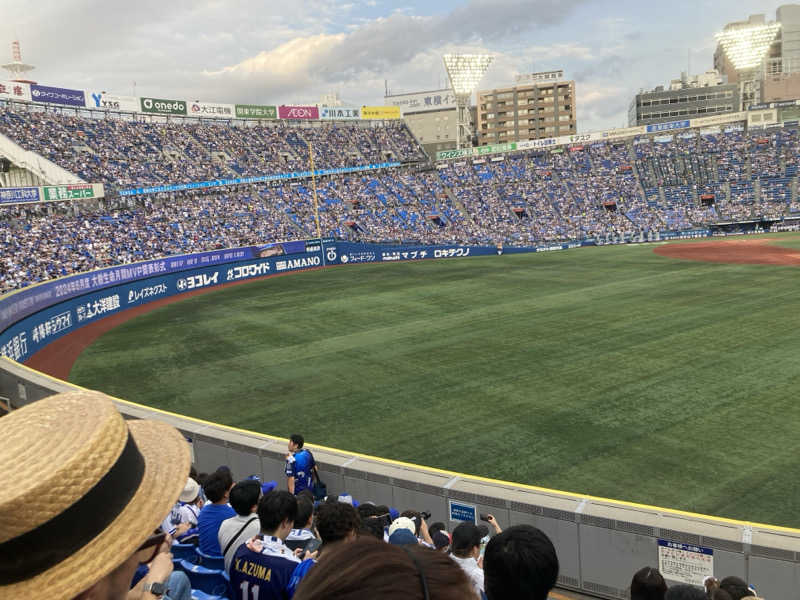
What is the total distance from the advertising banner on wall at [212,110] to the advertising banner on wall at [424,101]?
3996cm

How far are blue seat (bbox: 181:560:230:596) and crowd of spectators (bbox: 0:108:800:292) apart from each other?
144ft

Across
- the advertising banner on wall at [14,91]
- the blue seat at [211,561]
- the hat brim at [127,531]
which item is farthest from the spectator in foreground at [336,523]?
the advertising banner on wall at [14,91]

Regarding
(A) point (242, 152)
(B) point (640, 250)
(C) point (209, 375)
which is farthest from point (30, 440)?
(A) point (242, 152)

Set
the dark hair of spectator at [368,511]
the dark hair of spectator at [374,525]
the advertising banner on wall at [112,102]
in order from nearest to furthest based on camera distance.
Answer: the dark hair of spectator at [374,525] → the dark hair of spectator at [368,511] → the advertising banner on wall at [112,102]

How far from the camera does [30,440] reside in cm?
197

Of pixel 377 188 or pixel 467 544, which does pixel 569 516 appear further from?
pixel 377 188

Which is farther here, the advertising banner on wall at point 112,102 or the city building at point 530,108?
the city building at point 530,108

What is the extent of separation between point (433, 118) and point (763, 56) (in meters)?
51.1

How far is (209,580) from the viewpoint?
5008 mm

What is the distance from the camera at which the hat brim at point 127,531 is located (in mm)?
1867

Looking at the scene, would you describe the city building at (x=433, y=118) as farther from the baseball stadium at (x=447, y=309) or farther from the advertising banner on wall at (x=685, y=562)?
the advertising banner on wall at (x=685, y=562)

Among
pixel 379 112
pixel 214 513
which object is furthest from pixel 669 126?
pixel 214 513

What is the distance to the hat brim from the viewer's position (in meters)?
1.87

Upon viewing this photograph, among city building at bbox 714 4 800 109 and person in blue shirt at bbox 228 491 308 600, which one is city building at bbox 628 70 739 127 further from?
person in blue shirt at bbox 228 491 308 600
